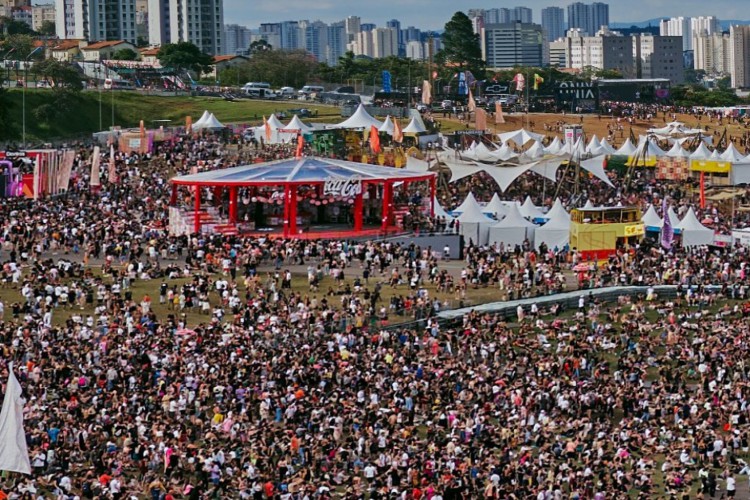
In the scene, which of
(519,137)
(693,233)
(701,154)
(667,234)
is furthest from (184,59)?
(667,234)

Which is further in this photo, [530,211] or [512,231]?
[530,211]

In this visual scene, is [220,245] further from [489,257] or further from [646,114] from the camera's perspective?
[646,114]


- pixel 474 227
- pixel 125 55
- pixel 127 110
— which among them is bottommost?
pixel 474 227

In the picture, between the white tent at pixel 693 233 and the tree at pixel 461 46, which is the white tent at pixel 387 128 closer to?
the white tent at pixel 693 233

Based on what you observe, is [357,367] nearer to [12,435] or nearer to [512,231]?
[12,435]

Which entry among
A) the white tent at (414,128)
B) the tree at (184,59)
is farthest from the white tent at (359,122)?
the tree at (184,59)

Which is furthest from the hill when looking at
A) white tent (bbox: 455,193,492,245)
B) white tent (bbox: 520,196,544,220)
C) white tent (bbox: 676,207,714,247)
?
white tent (bbox: 676,207,714,247)

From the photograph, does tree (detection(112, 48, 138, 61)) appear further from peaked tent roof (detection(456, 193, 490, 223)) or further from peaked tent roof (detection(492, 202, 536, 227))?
peaked tent roof (detection(492, 202, 536, 227))
